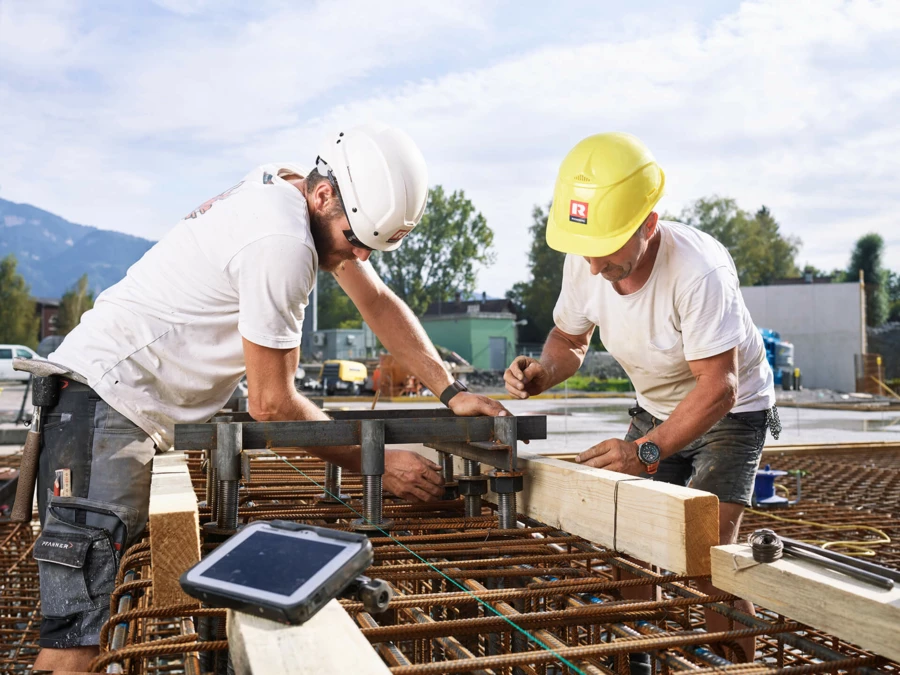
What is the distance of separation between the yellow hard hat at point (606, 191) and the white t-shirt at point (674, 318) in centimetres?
28

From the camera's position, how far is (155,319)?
2.61m

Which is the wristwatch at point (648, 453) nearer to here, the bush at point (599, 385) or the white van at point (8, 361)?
the white van at point (8, 361)

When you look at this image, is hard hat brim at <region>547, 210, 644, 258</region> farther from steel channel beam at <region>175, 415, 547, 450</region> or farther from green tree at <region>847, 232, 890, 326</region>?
green tree at <region>847, 232, 890, 326</region>

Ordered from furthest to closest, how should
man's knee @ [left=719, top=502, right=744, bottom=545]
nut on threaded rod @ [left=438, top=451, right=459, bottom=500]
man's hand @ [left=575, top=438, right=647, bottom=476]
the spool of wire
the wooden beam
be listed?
1. the wooden beam
2. man's knee @ [left=719, top=502, right=744, bottom=545]
3. nut on threaded rod @ [left=438, top=451, right=459, bottom=500]
4. man's hand @ [left=575, top=438, right=647, bottom=476]
5. the spool of wire

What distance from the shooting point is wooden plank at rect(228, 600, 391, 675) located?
3.83 feet

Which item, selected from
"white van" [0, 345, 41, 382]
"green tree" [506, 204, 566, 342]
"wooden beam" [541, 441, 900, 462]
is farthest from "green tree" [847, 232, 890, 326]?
"wooden beam" [541, 441, 900, 462]

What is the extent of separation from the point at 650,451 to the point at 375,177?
130 cm

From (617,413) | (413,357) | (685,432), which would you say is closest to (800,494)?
(685,432)

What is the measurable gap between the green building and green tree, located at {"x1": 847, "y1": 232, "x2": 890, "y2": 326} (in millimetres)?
25072

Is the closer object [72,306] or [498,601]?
[498,601]

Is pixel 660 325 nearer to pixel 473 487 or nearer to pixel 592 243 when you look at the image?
pixel 592 243

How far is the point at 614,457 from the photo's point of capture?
2711mm

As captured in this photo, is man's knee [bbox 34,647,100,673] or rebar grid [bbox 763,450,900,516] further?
rebar grid [bbox 763,450,900,516]

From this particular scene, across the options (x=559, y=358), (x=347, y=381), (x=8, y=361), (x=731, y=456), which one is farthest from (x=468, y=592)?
(x=8, y=361)
